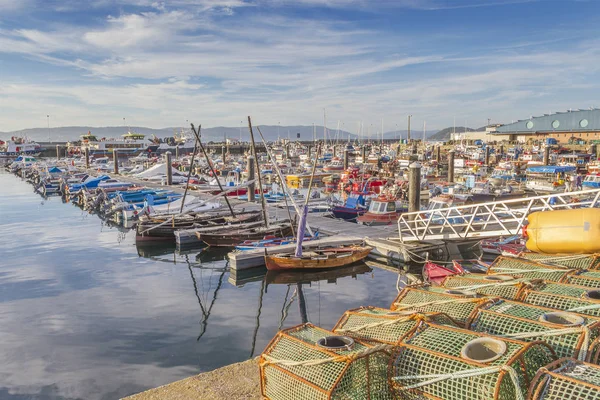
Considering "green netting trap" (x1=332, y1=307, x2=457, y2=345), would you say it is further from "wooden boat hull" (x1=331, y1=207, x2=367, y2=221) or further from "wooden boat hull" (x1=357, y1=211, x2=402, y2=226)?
"wooden boat hull" (x1=331, y1=207, x2=367, y2=221)

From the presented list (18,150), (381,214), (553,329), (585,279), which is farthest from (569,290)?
(18,150)

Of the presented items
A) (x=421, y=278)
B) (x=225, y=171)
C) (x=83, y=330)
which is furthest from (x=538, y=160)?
(x=83, y=330)

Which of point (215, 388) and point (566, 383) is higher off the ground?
point (566, 383)

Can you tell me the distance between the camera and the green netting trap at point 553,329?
5973 mm

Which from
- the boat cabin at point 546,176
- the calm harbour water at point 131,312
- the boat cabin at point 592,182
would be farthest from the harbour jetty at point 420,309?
the boat cabin at point 592,182

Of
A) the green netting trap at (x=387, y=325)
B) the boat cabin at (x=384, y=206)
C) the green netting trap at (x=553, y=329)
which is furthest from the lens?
the boat cabin at (x=384, y=206)

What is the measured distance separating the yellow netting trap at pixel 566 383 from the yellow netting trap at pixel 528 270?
16.5ft

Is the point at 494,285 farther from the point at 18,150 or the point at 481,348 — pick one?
the point at 18,150

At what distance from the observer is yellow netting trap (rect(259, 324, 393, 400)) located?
5871 millimetres

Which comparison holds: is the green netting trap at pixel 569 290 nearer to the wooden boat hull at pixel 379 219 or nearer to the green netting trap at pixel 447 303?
the green netting trap at pixel 447 303

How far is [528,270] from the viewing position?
10.6 meters

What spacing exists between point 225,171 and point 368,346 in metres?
60.6

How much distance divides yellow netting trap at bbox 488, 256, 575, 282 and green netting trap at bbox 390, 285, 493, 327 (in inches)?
101

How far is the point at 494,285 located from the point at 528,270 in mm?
1735
